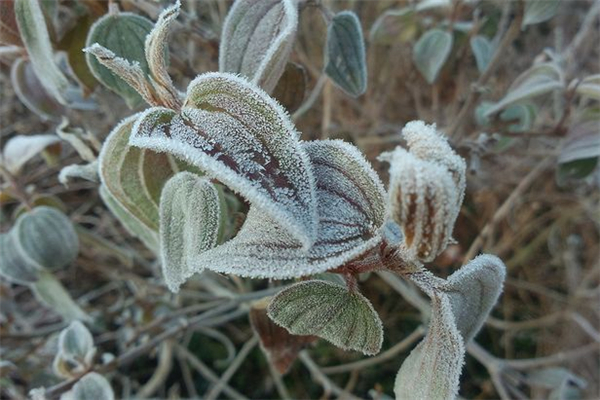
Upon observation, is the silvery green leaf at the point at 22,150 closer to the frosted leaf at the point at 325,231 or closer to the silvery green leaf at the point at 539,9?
the frosted leaf at the point at 325,231

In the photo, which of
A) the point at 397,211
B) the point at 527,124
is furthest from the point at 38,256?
the point at 527,124

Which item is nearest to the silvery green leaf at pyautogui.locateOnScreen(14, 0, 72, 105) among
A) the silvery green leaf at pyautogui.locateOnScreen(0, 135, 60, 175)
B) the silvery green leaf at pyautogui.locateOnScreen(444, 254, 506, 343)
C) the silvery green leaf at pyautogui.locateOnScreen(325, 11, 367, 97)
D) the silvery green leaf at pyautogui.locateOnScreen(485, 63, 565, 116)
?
the silvery green leaf at pyautogui.locateOnScreen(0, 135, 60, 175)

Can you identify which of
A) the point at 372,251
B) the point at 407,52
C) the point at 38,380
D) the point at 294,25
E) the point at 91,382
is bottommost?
the point at 38,380

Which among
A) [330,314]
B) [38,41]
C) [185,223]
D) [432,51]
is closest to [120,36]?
[38,41]

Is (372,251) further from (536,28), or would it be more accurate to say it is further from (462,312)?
(536,28)

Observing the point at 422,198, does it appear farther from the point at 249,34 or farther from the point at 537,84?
the point at 537,84

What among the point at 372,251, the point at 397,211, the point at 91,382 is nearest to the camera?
the point at 397,211
